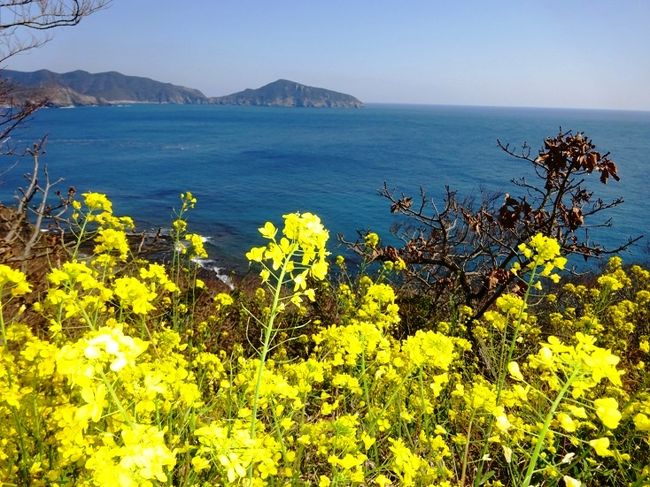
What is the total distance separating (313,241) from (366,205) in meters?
33.0

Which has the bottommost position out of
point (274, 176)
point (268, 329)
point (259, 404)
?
point (274, 176)

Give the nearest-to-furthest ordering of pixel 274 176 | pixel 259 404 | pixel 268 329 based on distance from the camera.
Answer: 1. pixel 268 329
2. pixel 259 404
3. pixel 274 176

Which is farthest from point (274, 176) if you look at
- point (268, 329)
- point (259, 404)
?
point (268, 329)

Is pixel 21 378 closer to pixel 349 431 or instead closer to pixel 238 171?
pixel 349 431

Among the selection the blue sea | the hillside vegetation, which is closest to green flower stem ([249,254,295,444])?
the hillside vegetation

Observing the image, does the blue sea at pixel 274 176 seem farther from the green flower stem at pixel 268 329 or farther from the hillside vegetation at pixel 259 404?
the green flower stem at pixel 268 329

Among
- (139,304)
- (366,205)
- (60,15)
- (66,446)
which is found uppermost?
(60,15)

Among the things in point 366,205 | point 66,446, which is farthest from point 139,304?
point 366,205

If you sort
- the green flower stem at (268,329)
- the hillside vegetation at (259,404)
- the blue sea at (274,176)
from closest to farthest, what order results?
the hillside vegetation at (259,404), the green flower stem at (268,329), the blue sea at (274,176)

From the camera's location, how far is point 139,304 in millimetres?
2324

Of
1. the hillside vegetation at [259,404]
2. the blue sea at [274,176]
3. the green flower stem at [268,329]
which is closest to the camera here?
the hillside vegetation at [259,404]

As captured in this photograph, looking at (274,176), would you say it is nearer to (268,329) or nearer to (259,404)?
(259,404)

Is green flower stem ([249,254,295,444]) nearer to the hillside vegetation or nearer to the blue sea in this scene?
the hillside vegetation

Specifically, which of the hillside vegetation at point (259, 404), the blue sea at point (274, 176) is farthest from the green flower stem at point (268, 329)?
the blue sea at point (274, 176)
